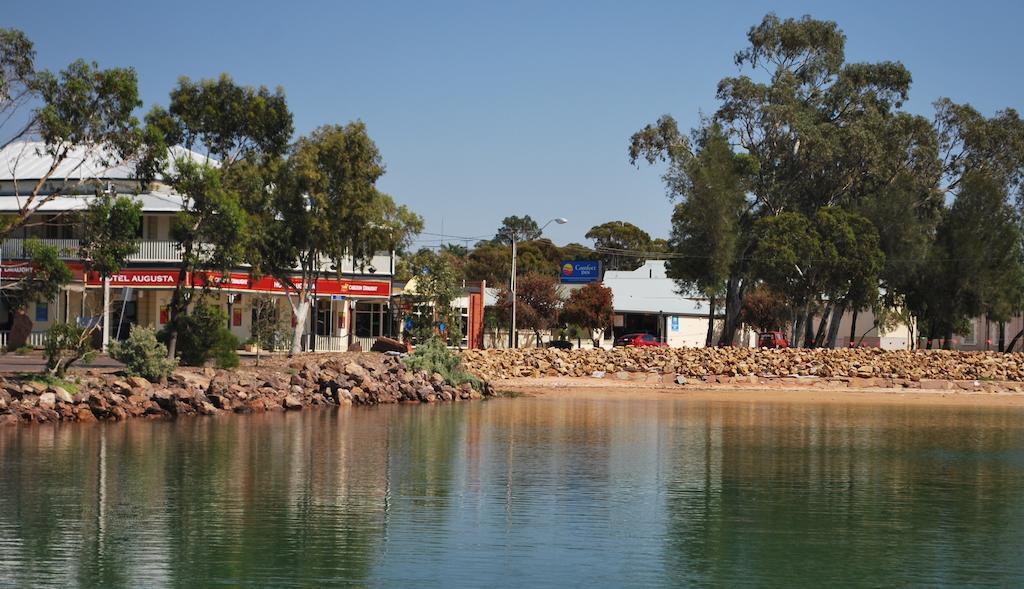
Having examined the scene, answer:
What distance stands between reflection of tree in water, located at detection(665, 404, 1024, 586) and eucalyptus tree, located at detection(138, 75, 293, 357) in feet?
52.0

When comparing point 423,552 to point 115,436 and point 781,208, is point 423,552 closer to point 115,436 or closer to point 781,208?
point 115,436

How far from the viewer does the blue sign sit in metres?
89.8

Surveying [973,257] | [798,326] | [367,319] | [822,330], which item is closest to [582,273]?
[822,330]

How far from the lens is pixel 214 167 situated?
41.7 metres

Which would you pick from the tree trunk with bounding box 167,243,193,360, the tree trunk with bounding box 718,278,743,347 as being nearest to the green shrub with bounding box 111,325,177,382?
the tree trunk with bounding box 167,243,193,360

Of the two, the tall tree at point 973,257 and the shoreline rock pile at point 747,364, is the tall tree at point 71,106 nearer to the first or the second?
the shoreline rock pile at point 747,364

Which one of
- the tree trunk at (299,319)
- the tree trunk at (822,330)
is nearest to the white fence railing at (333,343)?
the tree trunk at (299,319)

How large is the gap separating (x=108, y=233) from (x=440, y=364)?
50.7 feet

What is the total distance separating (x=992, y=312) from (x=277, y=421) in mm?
54475

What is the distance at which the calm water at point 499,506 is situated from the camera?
14109 millimetres

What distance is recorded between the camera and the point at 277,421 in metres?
32.6

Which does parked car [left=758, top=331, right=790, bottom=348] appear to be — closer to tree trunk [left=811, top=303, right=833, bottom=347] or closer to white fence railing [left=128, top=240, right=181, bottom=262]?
tree trunk [left=811, top=303, right=833, bottom=347]

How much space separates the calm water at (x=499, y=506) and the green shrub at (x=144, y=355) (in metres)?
3.22

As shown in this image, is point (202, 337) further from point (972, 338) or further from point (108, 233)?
point (972, 338)
